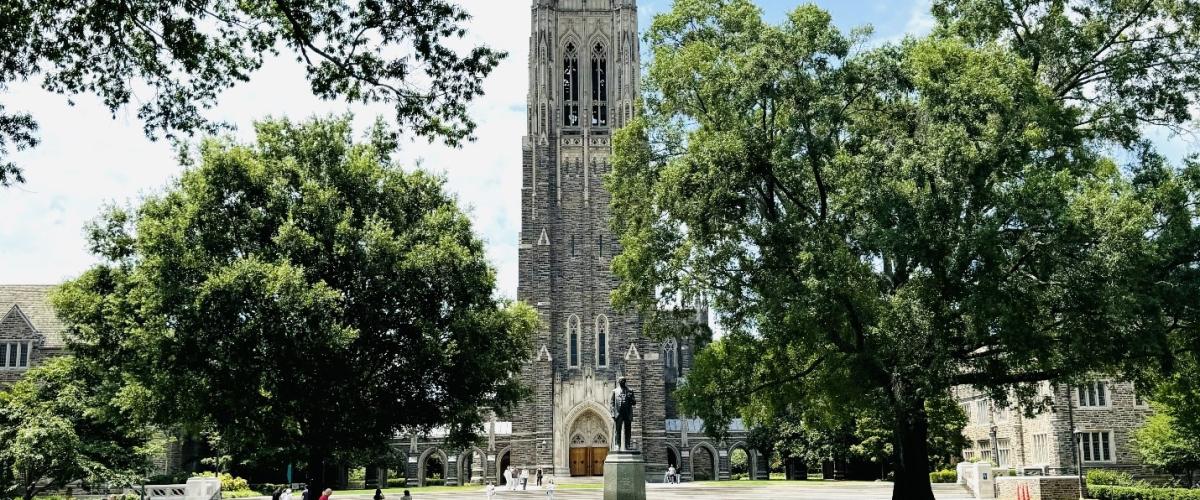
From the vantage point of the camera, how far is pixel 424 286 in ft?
88.7

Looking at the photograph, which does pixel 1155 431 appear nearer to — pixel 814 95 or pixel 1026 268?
pixel 1026 268

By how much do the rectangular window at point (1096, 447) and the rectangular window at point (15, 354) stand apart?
51885 millimetres

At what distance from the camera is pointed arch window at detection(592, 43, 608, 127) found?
6388cm

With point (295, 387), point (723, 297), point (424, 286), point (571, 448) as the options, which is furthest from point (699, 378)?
point (571, 448)

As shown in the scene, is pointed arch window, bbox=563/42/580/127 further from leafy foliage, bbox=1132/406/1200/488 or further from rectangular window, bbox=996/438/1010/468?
leafy foliage, bbox=1132/406/1200/488

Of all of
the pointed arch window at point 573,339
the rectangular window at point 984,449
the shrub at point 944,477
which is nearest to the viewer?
the shrub at point 944,477

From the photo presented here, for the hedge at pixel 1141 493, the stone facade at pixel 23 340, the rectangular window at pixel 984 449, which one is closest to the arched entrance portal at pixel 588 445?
the rectangular window at pixel 984 449

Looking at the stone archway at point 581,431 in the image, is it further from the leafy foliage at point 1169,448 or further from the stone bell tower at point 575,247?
the leafy foliage at point 1169,448

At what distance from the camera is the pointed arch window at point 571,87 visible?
63656 millimetres

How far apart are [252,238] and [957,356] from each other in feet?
60.5

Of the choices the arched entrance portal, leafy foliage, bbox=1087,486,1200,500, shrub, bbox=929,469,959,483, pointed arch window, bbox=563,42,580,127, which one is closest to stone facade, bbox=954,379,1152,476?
shrub, bbox=929,469,959,483

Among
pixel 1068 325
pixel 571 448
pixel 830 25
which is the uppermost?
pixel 830 25

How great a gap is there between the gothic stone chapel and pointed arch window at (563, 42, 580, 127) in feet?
0.25

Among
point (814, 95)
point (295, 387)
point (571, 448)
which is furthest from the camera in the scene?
point (571, 448)
